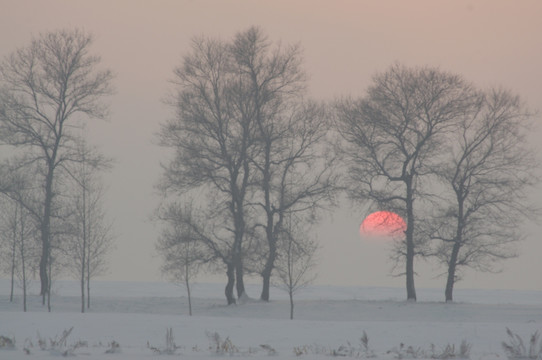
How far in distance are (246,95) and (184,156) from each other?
15.1ft

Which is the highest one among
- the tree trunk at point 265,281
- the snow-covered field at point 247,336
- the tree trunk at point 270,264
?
the tree trunk at point 270,264

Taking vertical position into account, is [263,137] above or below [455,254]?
above

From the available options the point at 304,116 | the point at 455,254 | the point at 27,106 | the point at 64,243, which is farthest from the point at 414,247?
the point at 27,106

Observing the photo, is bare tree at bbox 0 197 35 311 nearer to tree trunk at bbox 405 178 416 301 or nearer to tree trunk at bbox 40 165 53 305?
tree trunk at bbox 40 165 53 305

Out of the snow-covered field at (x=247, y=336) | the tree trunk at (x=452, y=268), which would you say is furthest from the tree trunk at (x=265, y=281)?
the snow-covered field at (x=247, y=336)

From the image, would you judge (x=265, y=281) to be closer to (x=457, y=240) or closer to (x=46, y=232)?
(x=457, y=240)

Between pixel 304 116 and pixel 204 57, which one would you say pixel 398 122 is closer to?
pixel 304 116

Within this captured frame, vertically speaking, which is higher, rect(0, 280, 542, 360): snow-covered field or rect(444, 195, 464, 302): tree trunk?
rect(444, 195, 464, 302): tree trunk

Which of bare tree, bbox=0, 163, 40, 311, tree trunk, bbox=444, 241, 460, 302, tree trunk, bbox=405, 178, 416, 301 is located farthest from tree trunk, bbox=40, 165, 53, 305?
tree trunk, bbox=444, 241, 460, 302

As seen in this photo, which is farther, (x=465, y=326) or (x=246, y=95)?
(x=246, y=95)

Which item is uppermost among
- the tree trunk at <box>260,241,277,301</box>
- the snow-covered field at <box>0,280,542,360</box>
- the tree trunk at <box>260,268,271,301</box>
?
the tree trunk at <box>260,241,277,301</box>

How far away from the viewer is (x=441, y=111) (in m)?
37.9

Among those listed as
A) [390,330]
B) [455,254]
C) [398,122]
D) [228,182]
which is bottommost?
[390,330]

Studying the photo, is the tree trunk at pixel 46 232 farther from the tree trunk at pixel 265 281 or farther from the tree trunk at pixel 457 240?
the tree trunk at pixel 457 240
